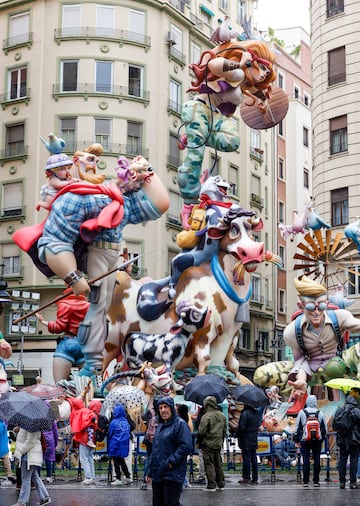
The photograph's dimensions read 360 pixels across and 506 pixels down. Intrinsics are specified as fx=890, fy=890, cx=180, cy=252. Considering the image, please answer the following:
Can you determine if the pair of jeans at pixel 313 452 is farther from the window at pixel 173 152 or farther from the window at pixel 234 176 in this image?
the window at pixel 234 176

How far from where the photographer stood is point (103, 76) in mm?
39031

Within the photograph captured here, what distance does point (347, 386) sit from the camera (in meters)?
15.0

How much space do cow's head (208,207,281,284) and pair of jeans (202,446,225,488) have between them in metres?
3.75

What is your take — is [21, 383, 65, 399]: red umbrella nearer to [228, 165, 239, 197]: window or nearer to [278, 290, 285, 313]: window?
[228, 165, 239, 197]: window

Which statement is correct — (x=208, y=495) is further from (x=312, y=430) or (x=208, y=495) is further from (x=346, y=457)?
(x=346, y=457)

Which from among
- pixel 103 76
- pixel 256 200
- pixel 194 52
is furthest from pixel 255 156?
pixel 103 76

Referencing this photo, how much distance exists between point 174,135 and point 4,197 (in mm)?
8210

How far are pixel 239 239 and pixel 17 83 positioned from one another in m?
27.1

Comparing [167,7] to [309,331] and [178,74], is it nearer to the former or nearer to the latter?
[178,74]

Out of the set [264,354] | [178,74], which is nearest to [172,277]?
[178,74]

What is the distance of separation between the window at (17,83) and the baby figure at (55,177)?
25534 millimetres

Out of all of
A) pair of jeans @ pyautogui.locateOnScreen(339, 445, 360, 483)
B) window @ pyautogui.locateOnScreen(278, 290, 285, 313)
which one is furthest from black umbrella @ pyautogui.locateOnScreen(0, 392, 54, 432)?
window @ pyautogui.locateOnScreen(278, 290, 285, 313)

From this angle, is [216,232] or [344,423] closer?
[344,423]

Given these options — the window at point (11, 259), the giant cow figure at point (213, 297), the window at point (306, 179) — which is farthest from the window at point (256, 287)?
the giant cow figure at point (213, 297)
